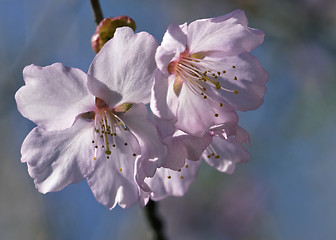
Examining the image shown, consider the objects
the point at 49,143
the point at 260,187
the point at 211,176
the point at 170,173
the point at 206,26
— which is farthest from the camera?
the point at 260,187

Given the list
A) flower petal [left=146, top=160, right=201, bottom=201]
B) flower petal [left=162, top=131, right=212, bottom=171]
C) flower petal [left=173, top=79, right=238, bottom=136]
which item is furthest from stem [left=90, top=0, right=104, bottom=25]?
flower petal [left=146, top=160, right=201, bottom=201]

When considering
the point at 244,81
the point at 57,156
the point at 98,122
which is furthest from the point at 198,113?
the point at 57,156

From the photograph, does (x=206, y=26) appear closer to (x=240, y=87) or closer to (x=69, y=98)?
(x=240, y=87)

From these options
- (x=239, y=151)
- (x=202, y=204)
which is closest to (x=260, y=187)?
(x=202, y=204)

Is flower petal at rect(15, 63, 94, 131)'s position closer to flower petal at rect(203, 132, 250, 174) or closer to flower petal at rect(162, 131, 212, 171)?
flower petal at rect(162, 131, 212, 171)

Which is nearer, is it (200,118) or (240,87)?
(200,118)

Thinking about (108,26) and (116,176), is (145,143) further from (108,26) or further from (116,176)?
(108,26)
